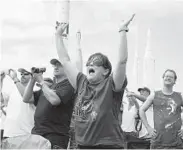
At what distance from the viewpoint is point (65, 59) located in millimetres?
4016

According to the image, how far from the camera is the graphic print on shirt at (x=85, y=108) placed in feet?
11.9

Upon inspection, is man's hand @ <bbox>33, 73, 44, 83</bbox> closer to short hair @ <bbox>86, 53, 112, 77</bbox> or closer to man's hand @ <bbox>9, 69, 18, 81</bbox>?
man's hand @ <bbox>9, 69, 18, 81</bbox>

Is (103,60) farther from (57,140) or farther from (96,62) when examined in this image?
(57,140)

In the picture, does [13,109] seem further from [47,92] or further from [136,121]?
[136,121]

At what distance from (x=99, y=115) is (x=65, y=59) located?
75cm

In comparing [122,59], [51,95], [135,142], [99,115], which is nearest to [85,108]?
[99,115]

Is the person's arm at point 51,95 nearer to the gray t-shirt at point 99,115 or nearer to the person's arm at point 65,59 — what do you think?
the person's arm at point 65,59

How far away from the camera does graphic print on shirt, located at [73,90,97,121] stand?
3633mm

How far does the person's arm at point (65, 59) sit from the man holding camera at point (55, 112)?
2.20 ft

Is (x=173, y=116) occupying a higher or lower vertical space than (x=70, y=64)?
lower

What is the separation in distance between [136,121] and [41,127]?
584cm

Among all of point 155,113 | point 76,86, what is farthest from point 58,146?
point 155,113

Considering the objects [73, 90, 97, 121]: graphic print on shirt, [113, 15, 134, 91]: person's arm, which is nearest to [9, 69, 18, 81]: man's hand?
[73, 90, 97, 121]: graphic print on shirt

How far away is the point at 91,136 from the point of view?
3568 mm
